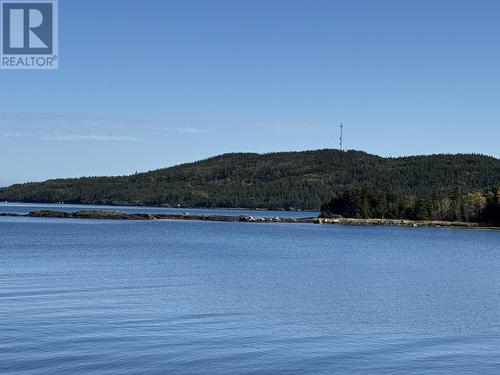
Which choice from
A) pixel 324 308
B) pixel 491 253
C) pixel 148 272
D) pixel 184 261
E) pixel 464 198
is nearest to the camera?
pixel 324 308

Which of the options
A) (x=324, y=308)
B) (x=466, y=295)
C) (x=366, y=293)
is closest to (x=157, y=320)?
(x=324, y=308)

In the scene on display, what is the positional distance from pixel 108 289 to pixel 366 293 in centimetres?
1261

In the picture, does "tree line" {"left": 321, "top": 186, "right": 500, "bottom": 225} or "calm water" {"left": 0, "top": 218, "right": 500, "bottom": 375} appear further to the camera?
"tree line" {"left": 321, "top": 186, "right": 500, "bottom": 225}

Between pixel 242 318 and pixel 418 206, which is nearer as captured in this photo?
pixel 242 318

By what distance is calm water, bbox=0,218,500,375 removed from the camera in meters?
23.2

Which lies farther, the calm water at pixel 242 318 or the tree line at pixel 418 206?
the tree line at pixel 418 206

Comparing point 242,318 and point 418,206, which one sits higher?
point 418,206

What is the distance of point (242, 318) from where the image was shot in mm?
30641

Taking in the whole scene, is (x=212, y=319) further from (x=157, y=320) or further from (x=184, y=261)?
(x=184, y=261)

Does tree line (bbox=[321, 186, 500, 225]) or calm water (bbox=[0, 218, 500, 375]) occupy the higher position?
tree line (bbox=[321, 186, 500, 225])

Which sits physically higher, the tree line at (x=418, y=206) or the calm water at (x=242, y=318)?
the tree line at (x=418, y=206)

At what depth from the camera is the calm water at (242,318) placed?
76.1ft

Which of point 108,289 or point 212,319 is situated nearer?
point 212,319

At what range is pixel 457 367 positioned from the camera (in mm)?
23281
